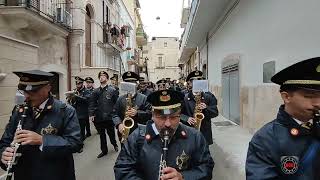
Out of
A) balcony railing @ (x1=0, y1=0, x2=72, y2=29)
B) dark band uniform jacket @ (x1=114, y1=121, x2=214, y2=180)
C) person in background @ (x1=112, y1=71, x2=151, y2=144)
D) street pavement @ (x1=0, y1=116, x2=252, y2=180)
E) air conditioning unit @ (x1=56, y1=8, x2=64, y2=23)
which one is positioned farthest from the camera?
air conditioning unit @ (x1=56, y1=8, x2=64, y2=23)

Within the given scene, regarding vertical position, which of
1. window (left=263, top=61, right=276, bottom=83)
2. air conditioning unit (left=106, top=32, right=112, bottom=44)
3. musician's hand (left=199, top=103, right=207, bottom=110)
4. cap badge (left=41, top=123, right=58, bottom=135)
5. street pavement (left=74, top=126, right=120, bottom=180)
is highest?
air conditioning unit (left=106, top=32, right=112, bottom=44)

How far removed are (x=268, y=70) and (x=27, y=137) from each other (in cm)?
622

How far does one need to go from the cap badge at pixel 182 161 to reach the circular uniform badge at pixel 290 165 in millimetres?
824

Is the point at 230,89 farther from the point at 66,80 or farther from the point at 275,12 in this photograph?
the point at 66,80

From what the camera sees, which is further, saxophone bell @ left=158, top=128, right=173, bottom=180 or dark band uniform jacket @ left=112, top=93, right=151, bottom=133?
dark band uniform jacket @ left=112, top=93, right=151, bottom=133

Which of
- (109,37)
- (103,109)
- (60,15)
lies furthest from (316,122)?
(109,37)

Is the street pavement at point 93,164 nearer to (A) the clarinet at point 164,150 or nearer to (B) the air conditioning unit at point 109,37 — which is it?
(A) the clarinet at point 164,150

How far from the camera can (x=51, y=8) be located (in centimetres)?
1599

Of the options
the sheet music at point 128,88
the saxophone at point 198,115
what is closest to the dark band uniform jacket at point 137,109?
the sheet music at point 128,88

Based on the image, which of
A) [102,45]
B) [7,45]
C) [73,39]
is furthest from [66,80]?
[7,45]

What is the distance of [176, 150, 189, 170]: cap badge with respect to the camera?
288 centimetres

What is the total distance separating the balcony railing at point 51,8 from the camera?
12883 millimetres

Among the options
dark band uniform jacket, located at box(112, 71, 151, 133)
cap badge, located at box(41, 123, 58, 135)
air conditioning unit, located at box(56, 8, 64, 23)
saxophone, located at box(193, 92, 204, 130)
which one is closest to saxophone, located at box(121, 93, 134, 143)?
dark band uniform jacket, located at box(112, 71, 151, 133)

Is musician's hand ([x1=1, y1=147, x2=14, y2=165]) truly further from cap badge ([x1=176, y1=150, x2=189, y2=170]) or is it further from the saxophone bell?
cap badge ([x1=176, y1=150, x2=189, y2=170])
